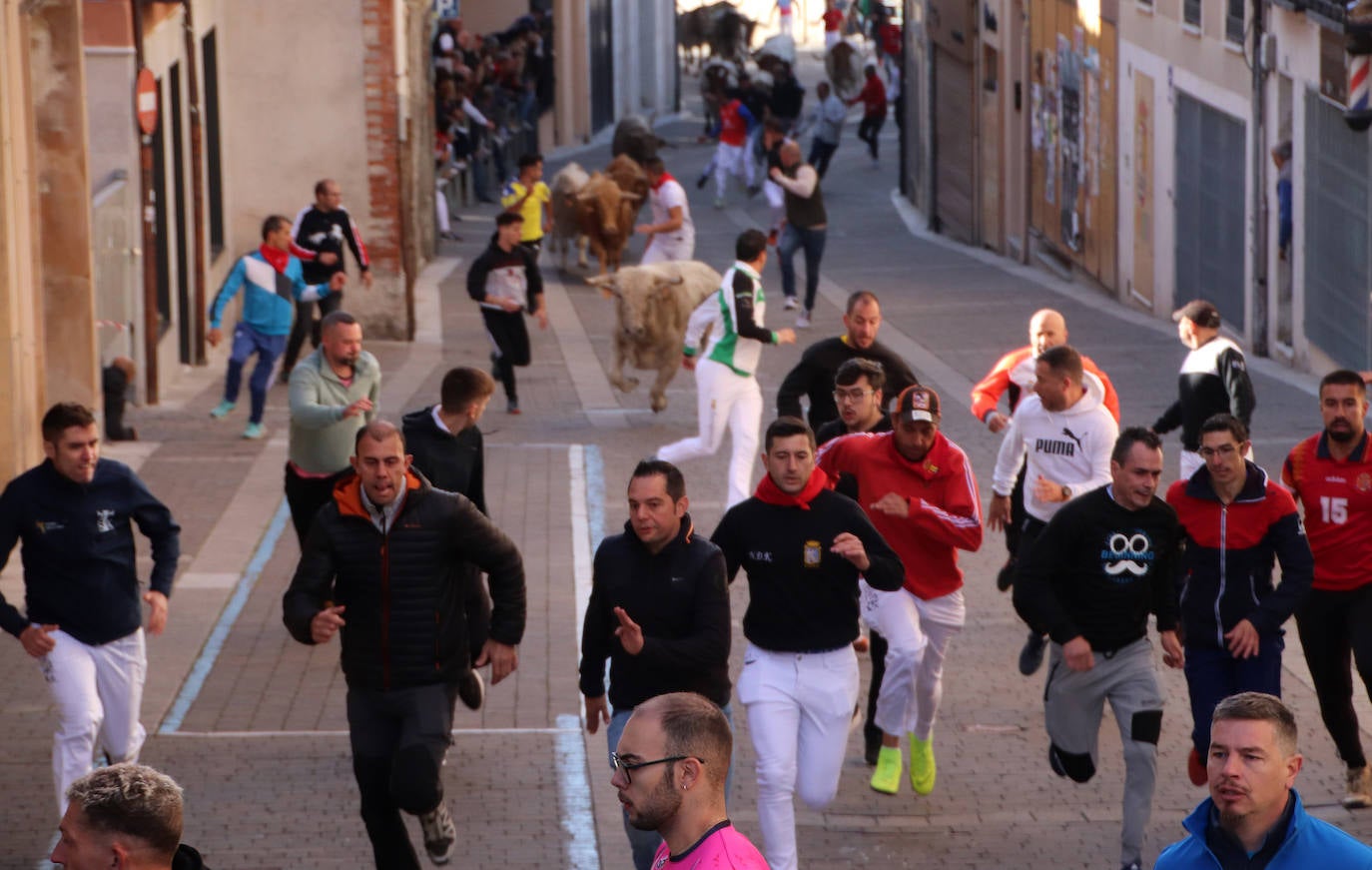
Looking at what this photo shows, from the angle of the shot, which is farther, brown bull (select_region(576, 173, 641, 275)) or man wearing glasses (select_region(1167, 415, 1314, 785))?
brown bull (select_region(576, 173, 641, 275))

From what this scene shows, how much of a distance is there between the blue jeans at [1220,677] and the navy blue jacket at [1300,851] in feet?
10.7

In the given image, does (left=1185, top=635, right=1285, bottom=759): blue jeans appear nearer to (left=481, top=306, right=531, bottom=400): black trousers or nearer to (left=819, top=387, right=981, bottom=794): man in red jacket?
(left=819, top=387, right=981, bottom=794): man in red jacket

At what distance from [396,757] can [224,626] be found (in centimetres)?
470

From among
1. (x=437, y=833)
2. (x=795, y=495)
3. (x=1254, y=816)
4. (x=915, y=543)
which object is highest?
(x=795, y=495)

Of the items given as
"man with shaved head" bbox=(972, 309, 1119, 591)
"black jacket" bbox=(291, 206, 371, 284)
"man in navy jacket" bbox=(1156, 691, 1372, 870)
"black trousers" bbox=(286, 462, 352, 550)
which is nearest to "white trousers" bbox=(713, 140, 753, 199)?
"black jacket" bbox=(291, 206, 371, 284)

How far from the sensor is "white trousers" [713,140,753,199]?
128ft

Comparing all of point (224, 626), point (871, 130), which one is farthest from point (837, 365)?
point (871, 130)

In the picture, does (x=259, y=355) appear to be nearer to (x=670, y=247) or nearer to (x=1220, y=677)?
(x=670, y=247)

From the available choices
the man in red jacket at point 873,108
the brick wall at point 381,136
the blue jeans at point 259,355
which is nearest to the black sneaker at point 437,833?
the blue jeans at point 259,355

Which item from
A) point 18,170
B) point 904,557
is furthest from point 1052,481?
point 18,170

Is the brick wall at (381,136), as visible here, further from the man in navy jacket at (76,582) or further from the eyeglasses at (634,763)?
the eyeglasses at (634,763)

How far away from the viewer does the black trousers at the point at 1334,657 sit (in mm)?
8695

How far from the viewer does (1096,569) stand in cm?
801

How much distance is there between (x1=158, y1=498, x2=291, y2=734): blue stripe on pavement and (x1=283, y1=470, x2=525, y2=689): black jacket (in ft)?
8.99
